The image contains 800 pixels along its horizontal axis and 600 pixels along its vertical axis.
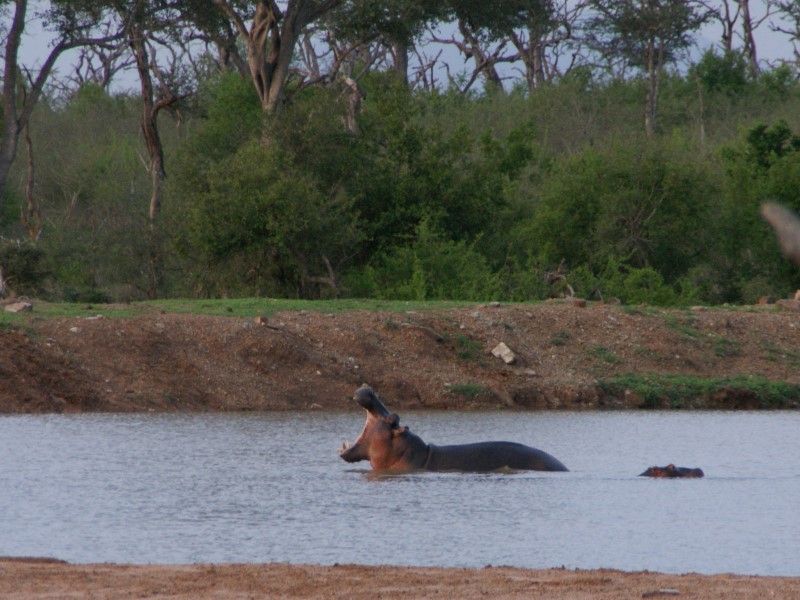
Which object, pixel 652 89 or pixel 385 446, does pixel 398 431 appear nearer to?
pixel 385 446

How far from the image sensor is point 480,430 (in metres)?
16.0

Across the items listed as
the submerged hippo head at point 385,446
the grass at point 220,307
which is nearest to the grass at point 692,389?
the grass at point 220,307

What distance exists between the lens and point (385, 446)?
11.3 metres

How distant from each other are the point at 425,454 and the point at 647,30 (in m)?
40.5

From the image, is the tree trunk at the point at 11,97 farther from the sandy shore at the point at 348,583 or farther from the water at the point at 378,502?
the sandy shore at the point at 348,583

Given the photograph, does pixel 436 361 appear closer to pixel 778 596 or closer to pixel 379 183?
pixel 379 183

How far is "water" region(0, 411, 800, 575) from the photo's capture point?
7.70 meters

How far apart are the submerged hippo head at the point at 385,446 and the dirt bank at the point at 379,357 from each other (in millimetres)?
7692

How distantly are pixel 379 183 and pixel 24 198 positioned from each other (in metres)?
19.1

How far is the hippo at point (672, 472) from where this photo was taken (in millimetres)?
11281

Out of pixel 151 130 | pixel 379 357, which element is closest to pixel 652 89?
pixel 151 130

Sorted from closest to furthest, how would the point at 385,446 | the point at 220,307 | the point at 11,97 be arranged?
the point at 385,446
the point at 220,307
the point at 11,97

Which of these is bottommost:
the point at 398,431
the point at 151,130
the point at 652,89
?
the point at 398,431

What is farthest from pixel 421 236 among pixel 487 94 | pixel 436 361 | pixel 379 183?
pixel 487 94
